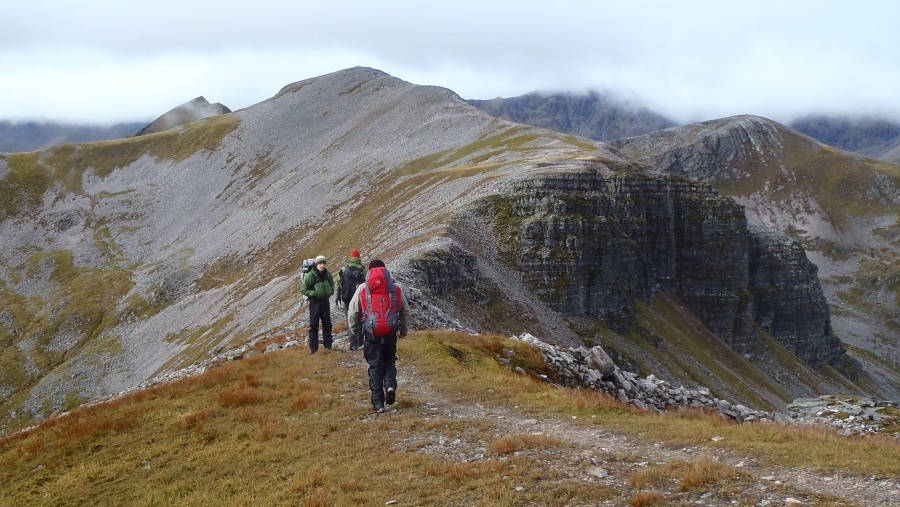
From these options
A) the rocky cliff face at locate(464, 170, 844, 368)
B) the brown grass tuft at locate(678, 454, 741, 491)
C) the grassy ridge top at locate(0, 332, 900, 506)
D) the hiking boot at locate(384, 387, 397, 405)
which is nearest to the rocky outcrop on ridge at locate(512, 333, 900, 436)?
the grassy ridge top at locate(0, 332, 900, 506)

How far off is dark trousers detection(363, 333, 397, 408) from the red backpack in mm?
250

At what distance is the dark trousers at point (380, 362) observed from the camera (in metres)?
15.8

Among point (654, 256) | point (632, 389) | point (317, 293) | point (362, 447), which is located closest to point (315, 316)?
point (317, 293)

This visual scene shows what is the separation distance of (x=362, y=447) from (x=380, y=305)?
142 inches

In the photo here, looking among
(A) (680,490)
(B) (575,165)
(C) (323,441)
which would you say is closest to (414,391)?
(C) (323,441)

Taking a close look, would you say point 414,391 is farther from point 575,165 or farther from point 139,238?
point 139,238

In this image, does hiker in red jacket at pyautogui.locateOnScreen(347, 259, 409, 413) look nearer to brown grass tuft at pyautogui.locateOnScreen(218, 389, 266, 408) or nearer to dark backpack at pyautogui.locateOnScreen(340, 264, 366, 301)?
brown grass tuft at pyautogui.locateOnScreen(218, 389, 266, 408)

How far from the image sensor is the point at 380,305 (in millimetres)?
15656

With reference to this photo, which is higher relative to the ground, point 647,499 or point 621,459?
point 647,499

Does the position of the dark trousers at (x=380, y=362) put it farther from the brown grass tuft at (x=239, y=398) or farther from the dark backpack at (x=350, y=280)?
the dark backpack at (x=350, y=280)

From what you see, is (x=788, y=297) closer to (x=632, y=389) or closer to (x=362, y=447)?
(x=632, y=389)

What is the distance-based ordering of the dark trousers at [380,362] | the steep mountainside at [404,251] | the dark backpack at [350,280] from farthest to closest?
the steep mountainside at [404,251] → the dark backpack at [350,280] → the dark trousers at [380,362]

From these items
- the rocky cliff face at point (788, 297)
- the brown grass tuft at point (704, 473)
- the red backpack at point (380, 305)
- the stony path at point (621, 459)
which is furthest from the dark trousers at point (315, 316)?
the rocky cliff face at point (788, 297)

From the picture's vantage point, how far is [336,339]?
26641 mm
